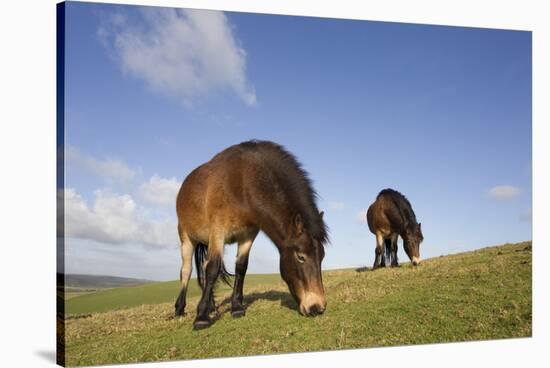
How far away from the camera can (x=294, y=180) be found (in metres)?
8.23

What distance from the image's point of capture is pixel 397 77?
995 centimetres

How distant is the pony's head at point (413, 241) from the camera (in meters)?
12.8

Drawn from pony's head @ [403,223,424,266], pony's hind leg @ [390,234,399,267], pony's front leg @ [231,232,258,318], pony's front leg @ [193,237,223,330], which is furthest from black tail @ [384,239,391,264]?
pony's front leg @ [193,237,223,330]

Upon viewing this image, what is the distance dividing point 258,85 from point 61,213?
378cm

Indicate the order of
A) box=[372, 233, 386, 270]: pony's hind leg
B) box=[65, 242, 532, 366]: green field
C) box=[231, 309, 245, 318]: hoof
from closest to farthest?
box=[65, 242, 532, 366]: green field < box=[231, 309, 245, 318]: hoof < box=[372, 233, 386, 270]: pony's hind leg

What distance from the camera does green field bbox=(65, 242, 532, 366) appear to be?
7398mm

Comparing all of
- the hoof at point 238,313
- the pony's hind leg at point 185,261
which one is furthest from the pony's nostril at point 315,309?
the pony's hind leg at point 185,261

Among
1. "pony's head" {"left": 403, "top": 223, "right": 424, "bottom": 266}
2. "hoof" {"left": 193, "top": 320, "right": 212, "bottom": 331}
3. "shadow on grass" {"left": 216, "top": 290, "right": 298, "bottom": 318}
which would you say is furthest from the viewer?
"pony's head" {"left": 403, "top": 223, "right": 424, "bottom": 266}

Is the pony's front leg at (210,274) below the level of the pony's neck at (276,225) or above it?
below

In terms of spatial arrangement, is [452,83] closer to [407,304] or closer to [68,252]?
[407,304]

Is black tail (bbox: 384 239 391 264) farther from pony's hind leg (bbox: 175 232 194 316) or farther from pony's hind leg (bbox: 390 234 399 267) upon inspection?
pony's hind leg (bbox: 175 232 194 316)

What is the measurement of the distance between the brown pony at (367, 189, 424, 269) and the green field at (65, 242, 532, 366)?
1.88 metres

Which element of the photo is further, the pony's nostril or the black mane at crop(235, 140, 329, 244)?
the black mane at crop(235, 140, 329, 244)

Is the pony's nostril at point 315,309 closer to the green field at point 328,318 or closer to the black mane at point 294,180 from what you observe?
the green field at point 328,318
